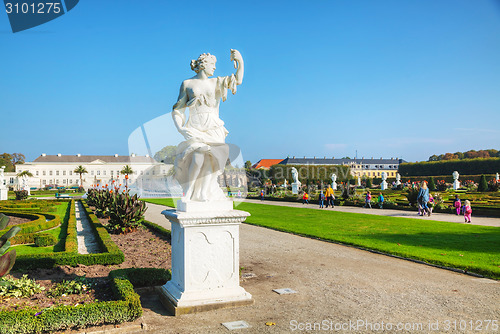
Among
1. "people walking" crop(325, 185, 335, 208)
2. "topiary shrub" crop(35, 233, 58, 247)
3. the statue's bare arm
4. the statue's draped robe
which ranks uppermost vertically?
the statue's bare arm

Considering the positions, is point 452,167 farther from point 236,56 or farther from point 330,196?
point 236,56

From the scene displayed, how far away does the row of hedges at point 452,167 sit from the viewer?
47875 mm

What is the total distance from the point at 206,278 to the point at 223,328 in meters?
0.78

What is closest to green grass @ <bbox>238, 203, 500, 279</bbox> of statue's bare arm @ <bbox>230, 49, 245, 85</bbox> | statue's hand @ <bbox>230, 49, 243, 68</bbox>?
statue's bare arm @ <bbox>230, 49, 245, 85</bbox>

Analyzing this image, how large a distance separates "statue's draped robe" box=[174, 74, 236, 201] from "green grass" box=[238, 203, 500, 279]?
4.60m

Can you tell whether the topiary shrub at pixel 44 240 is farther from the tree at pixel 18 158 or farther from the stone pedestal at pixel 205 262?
the tree at pixel 18 158

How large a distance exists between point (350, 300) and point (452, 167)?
181ft

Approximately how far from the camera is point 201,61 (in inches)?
195

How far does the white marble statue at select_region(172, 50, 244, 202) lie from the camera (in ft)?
15.4

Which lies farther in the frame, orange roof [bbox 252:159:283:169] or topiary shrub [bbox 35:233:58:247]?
orange roof [bbox 252:159:283:169]

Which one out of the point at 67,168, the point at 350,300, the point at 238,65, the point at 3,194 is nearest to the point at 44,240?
the point at 238,65

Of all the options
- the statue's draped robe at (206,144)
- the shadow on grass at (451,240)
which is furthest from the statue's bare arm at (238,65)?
the shadow on grass at (451,240)

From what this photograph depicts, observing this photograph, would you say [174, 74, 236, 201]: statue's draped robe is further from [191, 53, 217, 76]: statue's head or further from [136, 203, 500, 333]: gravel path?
[136, 203, 500, 333]: gravel path

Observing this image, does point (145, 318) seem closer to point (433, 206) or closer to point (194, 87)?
point (194, 87)
